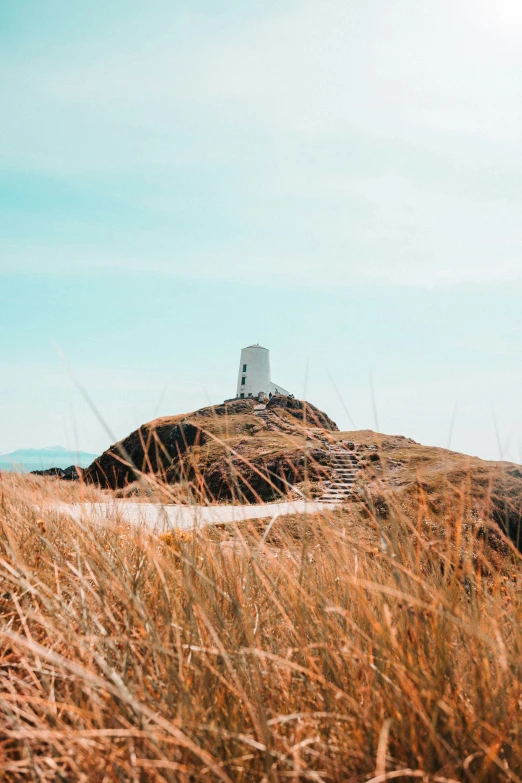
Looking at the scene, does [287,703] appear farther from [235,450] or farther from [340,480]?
[235,450]

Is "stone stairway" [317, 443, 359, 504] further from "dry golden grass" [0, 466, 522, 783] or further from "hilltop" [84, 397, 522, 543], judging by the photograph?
"dry golden grass" [0, 466, 522, 783]

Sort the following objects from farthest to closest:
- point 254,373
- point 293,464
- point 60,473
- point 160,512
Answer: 1. point 254,373
2. point 60,473
3. point 293,464
4. point 160,512

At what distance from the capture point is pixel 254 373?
40.2 metres

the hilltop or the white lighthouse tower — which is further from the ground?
the white lighthouse tower

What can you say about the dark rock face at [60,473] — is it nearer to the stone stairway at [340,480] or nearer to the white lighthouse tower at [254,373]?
the stone stairway at [340,480]

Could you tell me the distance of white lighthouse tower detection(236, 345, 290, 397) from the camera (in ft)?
131

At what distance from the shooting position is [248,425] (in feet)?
66.1

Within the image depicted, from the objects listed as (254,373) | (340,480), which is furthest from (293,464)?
(254,373)

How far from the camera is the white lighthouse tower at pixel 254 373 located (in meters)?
40.0

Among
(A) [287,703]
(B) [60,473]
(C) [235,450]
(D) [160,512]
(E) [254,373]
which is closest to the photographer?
(A) [287,703]

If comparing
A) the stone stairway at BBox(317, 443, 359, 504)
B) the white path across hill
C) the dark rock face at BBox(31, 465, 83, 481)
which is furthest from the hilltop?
the white path across hill

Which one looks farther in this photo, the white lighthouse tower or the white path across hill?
the white lighthouse tower

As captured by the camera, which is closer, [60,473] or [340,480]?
[340,480]

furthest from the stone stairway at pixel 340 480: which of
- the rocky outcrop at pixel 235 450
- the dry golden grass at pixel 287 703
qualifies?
the dry golden grass at pixel 287 703
